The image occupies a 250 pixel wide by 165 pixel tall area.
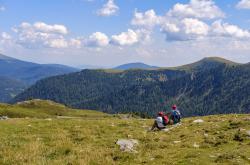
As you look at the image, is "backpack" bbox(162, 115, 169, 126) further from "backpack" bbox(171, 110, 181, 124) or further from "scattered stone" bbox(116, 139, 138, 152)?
"scattered stone" bbox(116, 139, 138, 152)

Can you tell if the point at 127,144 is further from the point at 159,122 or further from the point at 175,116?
the point at 175,116

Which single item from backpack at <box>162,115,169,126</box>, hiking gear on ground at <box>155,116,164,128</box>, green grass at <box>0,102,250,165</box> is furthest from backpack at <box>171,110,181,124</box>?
green grass at <box>0,102,250,165</box>

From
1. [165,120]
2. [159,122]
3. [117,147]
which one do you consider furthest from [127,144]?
[165,120]

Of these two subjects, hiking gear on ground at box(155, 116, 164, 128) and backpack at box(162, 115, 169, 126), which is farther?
backpack at box(162, 115, 169, 126)

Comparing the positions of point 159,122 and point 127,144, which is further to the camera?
point 159,122

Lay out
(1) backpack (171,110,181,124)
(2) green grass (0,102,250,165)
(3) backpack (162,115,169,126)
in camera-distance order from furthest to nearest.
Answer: (1) backpack (171,110,181,124)
(3) backpack (162,115,169,126)
(2) green grass (0,102,250,165)

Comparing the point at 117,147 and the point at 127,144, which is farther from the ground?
the point at 127,144

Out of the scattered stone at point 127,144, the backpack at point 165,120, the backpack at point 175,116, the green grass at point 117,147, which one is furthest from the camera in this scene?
the backpack at point 175,116

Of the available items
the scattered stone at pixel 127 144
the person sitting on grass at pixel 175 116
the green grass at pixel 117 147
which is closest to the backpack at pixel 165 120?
the person sitting on grass at pixel 175 116

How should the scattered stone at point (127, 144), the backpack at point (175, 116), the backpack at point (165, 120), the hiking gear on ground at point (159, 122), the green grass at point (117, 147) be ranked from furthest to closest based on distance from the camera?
the backpack at point (175, 116)
the backpack at point (165, 120)
the hiking gear on ground at point (159, 122)
the scattered stone at point (127, 144)
the green grass at point (117, 147)

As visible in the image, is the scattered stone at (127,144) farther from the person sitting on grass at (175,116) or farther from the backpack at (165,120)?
the person sitting on grass at (175,116)

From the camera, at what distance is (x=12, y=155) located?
→ 1891 cm

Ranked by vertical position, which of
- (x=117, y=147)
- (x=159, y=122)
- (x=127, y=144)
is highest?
(x=159, y=122)

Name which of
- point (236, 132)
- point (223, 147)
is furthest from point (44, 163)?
point (236, 132)
